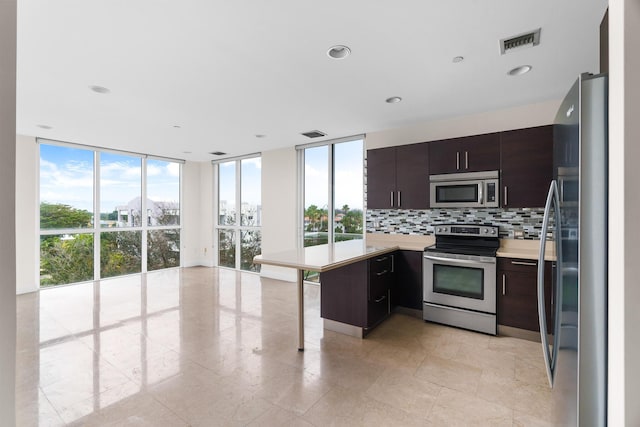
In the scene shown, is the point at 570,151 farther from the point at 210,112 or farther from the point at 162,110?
the point at 162,110

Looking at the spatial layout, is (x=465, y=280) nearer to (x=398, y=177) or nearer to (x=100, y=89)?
(x=398, y=177)

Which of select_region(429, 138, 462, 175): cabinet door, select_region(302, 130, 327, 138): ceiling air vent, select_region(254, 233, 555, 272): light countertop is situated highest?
select_region(302, 130, 327, 138): ceiling air vent

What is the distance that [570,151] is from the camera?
109 cm

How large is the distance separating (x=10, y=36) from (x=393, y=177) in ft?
12.3

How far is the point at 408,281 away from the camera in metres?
3.68

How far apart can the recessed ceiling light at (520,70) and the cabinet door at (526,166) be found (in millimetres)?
771

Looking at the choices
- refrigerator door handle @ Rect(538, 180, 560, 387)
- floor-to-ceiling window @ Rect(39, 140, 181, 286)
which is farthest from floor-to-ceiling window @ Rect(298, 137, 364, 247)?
floor-to-ceiling window @ Rect(39, 140, 181, 286)

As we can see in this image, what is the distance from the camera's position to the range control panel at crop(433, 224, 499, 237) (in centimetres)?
355

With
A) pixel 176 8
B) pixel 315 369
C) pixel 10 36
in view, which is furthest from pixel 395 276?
pixel 10 36

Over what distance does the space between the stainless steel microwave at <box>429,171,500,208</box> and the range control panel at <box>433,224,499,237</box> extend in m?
0.35

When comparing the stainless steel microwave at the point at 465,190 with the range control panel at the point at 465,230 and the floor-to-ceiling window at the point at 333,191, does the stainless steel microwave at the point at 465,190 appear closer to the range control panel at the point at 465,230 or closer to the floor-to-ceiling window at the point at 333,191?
the range control panel at the point at 465,230

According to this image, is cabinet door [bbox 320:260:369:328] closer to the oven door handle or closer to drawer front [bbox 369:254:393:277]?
drawer front [bbox 369:254:393:277]

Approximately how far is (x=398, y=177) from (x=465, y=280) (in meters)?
1.57

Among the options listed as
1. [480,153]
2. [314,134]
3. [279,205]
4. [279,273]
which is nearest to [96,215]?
[279,205]
